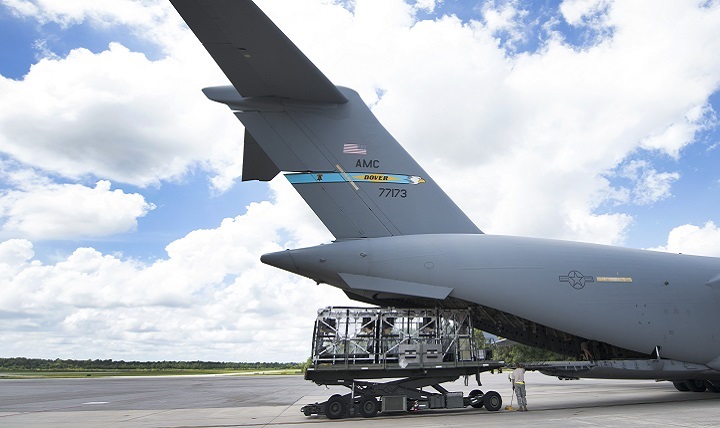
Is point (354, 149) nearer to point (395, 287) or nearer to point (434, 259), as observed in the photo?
Result: point (434, 259)

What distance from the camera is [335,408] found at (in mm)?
9594

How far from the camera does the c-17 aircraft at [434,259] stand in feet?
31.6

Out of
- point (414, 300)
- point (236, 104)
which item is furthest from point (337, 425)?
point (236, 104)

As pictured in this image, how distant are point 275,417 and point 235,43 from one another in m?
6.92

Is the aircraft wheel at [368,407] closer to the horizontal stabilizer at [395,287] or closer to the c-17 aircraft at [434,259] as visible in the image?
the c-17 aircraft at [434,259]

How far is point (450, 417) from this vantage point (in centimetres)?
932

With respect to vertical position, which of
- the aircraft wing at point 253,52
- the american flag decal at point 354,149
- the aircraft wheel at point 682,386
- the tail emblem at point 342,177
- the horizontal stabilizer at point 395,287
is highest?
the aircraft wing at point 253,52

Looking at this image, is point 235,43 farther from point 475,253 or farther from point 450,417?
point 450,417

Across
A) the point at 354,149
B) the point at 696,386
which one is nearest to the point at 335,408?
the point at 354,149

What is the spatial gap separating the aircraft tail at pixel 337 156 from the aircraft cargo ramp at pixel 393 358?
163cm

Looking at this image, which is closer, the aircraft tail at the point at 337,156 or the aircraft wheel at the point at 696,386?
the aircraft tail at the point at 337,156

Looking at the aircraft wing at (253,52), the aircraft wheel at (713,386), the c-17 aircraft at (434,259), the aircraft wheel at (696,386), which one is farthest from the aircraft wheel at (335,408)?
the aircraft wheel at (696,386)

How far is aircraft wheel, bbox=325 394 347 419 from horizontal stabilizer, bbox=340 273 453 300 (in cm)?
208

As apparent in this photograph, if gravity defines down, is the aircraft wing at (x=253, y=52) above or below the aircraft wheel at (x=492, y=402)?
above
